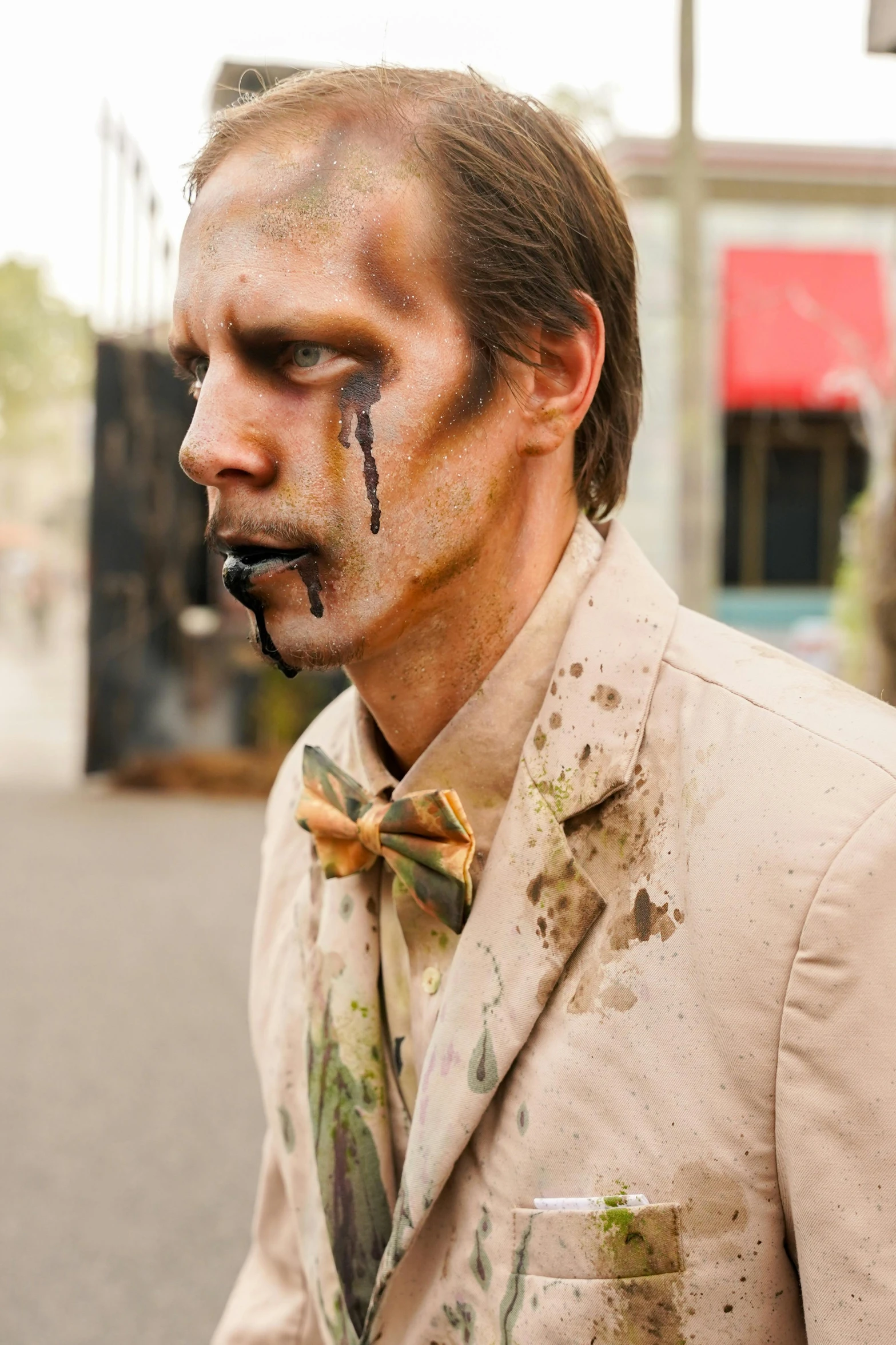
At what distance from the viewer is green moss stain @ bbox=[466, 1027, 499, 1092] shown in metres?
1.33

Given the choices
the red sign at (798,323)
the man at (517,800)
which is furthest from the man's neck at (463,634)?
the red sign at (798,323)

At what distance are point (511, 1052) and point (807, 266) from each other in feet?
48.8

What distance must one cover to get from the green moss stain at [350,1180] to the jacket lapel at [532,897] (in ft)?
0.24

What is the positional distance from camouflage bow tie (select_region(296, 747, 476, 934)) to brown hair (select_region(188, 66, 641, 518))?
0.48m

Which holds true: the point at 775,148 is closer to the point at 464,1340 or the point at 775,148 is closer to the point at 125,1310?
the point at 125,1310

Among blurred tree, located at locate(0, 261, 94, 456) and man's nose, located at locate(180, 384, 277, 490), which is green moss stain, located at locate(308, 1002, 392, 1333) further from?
blurred tree, located at locate(0, 261, 94, 456)

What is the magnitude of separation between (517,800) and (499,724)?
0.35 feet

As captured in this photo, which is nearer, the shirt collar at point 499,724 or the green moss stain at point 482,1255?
the green moss stain at point 482,1255

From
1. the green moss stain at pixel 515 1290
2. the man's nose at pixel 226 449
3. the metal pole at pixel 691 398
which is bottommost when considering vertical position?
the green moss stain at pixel 515 1290

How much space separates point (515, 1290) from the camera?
1.31 m

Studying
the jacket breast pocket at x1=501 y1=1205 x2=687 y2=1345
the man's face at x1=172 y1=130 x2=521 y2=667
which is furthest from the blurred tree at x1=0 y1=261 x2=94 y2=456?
the jacket breast pocket at x1=501 y1=1205 x2=687 y2=1345

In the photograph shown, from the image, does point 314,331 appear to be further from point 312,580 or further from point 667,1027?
point 667,1027

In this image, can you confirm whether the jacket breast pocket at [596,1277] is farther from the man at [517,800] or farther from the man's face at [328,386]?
the man's face at [328,386]

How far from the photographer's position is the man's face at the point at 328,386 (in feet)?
4.37
